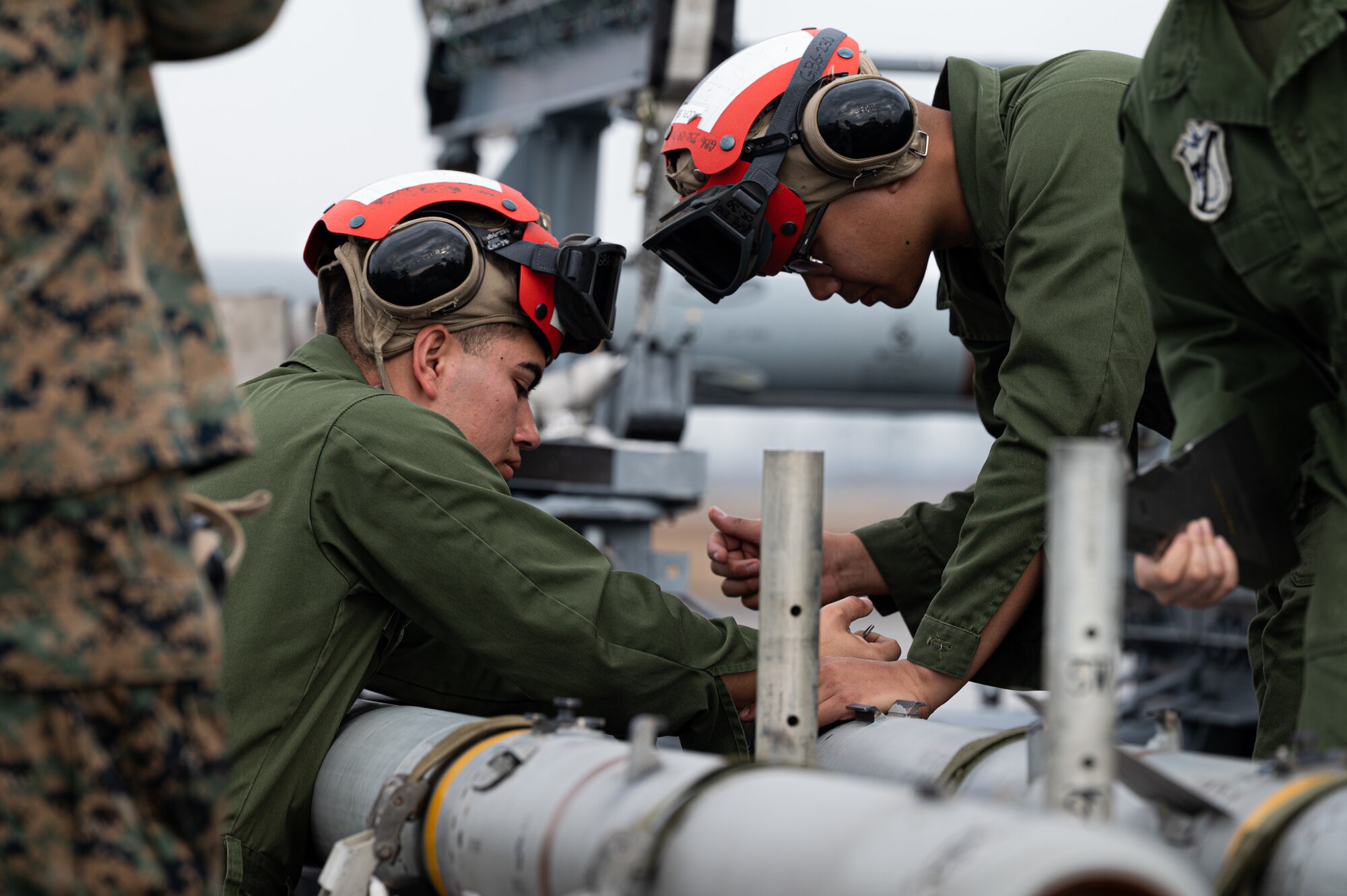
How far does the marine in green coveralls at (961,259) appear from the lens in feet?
8.00

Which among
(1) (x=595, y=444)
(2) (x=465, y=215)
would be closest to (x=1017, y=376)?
(2) (x=465, y=215)

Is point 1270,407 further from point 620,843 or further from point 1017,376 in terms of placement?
point 620,843

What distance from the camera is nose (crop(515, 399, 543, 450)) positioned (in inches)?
112

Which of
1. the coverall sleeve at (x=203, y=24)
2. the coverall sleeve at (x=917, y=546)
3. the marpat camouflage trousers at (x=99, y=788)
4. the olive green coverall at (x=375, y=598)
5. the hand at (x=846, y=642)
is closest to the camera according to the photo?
the marpat camouflage trousers at (x=99, y=788)

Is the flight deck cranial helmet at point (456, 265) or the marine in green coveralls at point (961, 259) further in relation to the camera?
the flight deck cranial helmet at point (456, 265)

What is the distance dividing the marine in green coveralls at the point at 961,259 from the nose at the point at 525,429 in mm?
390

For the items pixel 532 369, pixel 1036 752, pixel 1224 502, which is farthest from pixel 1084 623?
pixel 532 369

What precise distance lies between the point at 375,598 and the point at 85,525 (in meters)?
1.07

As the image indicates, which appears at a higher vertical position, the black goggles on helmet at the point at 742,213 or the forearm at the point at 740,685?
the black goggles on helmet at the point at 742,213

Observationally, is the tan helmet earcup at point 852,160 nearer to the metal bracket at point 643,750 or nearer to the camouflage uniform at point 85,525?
the metal bracket at point 643,750

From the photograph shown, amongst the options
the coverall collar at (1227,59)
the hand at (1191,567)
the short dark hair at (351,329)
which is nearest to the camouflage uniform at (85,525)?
the hand at (1191,567)

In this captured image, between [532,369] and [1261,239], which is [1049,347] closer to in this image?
[1261,239]

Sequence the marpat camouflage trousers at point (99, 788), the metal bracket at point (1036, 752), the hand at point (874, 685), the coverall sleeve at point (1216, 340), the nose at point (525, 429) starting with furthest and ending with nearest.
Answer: the nose at point (525, 429)
the hand at point (874, 685)
the coverall sleeve at point (1216, 340)
the metal bracket at point (1036, 752)
the marpat camouflage trousers at point (99, 788)

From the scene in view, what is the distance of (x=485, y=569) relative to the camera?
224cm
